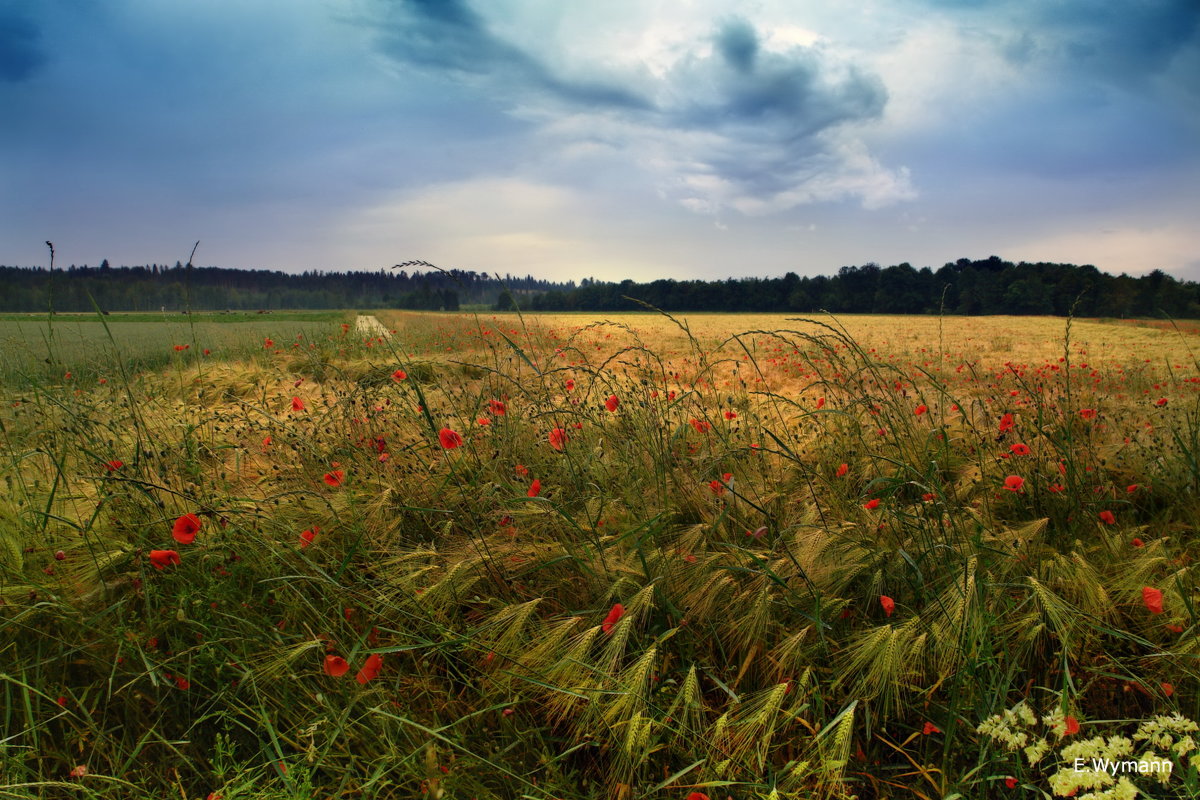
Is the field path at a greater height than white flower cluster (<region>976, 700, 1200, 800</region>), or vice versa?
the field path

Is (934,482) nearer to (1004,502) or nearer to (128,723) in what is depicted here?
(1004,502)

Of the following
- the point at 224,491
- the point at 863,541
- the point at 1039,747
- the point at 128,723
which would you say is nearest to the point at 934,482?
the point at 863,541

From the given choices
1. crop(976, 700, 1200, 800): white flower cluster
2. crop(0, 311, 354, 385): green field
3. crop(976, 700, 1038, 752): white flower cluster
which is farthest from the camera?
crop(0, 311, 354, 385): green field

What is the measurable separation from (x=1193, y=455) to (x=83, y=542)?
4.96m

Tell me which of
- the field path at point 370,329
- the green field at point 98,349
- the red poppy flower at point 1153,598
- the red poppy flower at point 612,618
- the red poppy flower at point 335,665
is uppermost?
A: the field path at point 370,329

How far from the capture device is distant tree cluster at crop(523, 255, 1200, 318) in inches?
1225

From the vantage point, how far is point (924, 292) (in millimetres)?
38969

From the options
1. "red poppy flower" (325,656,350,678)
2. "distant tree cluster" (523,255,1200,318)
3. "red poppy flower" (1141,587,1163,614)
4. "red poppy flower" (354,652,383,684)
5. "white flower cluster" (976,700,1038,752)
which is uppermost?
"distant tree cluster" (523,255,1200,318)

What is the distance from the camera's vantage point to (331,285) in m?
77.5

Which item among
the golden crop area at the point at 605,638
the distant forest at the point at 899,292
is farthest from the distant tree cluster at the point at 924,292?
the golden crop area at the point at 605,638

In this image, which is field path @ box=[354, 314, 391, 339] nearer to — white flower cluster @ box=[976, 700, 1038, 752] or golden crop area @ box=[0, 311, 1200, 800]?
golden crop area @ box=[0, 311, 1200, 800]

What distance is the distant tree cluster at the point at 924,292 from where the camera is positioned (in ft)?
102

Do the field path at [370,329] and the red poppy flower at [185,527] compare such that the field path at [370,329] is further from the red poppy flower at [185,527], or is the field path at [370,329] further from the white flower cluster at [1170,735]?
the white flower cluster at [1170,735]

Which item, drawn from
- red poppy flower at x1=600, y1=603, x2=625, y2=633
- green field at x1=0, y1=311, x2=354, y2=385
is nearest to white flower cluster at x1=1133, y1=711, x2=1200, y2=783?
red poppy flower at x1=600, y1=603, x2=625, y2=633
